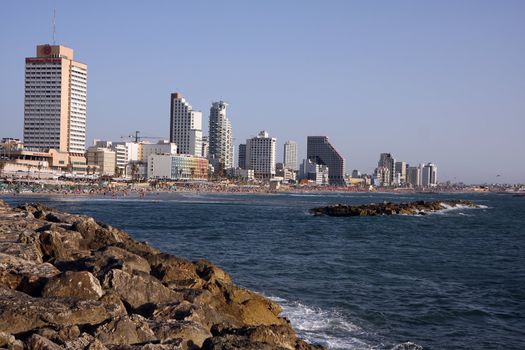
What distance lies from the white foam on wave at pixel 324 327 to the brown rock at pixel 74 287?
5.33m

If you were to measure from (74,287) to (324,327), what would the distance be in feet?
22.5

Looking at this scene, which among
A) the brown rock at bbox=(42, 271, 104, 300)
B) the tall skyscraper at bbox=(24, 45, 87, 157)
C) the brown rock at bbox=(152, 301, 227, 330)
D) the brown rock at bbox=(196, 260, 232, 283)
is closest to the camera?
the brown rock at bbox=(152, 301, 227, 330)

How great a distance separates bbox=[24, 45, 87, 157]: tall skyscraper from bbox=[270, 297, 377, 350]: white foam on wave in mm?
160651

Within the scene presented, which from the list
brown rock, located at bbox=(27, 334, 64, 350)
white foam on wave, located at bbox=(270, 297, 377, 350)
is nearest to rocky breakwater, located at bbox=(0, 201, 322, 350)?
brown rock, located at bbox=(27, 334, 64, 350)

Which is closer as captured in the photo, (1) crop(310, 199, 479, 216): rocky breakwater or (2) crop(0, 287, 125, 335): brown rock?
(2) crop(0, 287, 125, 335): brown rock

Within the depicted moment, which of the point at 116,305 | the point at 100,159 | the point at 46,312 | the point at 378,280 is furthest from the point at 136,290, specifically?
the point at 100,159

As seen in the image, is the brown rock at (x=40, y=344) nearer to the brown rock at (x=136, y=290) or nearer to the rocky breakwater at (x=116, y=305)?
the rocky breakwater at (x=116, y=305)

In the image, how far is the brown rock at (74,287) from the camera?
34.3ft

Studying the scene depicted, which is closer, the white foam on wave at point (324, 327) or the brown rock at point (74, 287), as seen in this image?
the brown rock at point (74, 287)

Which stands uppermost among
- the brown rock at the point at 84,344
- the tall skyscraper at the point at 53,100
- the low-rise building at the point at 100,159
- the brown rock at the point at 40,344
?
the tall skyscraper at the point at 53,100

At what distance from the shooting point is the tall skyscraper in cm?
17062

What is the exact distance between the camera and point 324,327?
15.2m

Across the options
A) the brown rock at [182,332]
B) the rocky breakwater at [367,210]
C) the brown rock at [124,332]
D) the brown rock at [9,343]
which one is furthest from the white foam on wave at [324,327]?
the rocky breakwater at [367,210]

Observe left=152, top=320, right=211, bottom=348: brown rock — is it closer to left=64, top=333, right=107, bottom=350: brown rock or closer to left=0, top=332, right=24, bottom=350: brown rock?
left=64, top=333, right=107, bottom=350: brown rock
